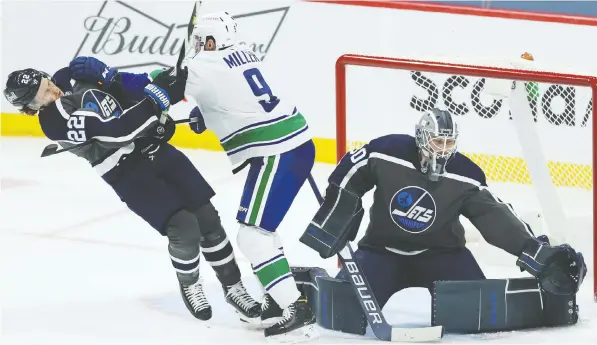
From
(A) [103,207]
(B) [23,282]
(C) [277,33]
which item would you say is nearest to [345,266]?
(B) [23,282]

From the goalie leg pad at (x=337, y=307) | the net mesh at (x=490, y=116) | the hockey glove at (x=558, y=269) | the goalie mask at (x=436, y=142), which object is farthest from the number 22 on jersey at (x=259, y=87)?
the net mesh at (x=490, y=116)

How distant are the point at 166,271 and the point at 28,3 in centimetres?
259

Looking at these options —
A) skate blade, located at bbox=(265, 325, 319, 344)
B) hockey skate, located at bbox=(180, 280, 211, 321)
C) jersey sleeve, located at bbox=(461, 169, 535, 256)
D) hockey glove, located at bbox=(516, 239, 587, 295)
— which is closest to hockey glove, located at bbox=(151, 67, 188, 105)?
hockey skate, located at bbox=(180, 280, 211, 321)

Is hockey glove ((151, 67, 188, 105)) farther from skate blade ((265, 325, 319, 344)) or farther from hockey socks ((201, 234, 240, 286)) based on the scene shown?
skate blade ((265, 325, 319, 344))

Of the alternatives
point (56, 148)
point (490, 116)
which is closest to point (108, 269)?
point (56, 148)

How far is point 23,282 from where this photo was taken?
482 centimetres

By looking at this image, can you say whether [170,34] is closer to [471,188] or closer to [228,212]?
[228,212]

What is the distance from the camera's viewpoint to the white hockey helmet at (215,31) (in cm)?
399

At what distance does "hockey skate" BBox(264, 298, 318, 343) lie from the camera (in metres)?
3.93

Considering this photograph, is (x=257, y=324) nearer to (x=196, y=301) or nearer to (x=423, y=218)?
(x=196, y=301)

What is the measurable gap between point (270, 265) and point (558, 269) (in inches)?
33.7

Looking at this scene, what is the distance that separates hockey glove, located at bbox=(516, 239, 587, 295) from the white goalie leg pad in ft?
2.40

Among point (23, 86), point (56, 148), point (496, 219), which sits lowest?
point (56, 148)

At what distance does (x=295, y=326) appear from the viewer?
392 cm
